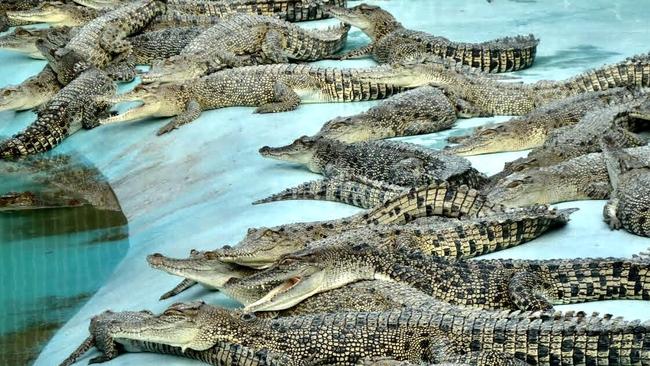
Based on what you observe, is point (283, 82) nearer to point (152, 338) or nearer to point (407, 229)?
point (407, 229)

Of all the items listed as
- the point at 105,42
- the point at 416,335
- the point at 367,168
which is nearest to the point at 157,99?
the point at 105,42

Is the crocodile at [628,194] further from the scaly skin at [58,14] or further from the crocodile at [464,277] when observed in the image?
the scaly skin at [58,14]

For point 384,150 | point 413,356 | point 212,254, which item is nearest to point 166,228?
point 384,150

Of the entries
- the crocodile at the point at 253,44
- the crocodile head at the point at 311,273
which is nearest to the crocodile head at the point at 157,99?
the crocodile at the point at 253,44

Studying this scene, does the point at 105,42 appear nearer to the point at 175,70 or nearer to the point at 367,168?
the point at 175,70

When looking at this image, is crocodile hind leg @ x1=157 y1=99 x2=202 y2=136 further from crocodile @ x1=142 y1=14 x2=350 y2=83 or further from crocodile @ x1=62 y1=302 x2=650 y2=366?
crocodile @ x1=62 y1=302 x2=650 y2=366

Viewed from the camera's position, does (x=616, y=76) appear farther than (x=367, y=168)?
Yes
